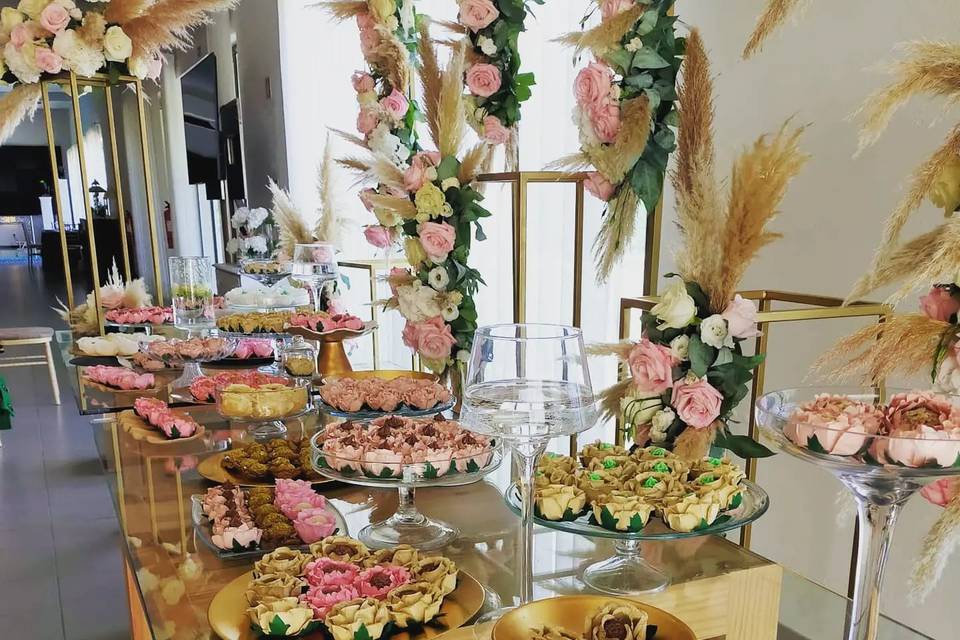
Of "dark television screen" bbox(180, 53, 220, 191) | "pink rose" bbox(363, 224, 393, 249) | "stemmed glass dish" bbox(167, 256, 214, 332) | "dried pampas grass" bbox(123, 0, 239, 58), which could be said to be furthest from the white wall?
"dark television screen" bbox(180, 53, 220, 191)

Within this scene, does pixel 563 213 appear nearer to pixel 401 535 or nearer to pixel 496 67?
pixel 496 67

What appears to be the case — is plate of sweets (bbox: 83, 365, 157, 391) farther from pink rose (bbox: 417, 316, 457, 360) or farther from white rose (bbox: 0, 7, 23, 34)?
white rose (bbox: 0, 7, 23, 34)

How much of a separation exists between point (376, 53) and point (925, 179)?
1.62 m

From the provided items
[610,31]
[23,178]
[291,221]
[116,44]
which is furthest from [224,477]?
[23,178]

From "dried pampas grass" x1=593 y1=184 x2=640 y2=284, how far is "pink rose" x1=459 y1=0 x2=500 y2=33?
561 millimetres

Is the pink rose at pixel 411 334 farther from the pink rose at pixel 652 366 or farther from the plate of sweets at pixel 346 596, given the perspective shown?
the plate of sweets at pixel 346 596

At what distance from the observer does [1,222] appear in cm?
1461

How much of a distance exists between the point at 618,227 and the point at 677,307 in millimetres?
330

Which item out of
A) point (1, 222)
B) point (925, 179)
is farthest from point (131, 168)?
point (925, 179)

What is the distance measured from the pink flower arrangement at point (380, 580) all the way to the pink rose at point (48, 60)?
6.65ft

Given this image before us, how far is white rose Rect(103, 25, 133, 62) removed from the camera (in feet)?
7.21

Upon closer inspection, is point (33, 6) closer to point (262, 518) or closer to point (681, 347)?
point (262, 518)

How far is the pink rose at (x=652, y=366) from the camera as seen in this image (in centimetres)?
109

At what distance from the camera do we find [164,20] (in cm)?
224
